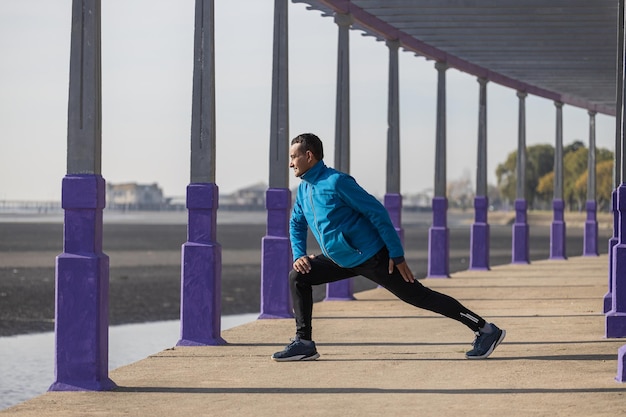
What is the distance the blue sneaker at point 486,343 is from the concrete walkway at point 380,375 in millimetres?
102

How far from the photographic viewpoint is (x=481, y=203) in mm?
30797

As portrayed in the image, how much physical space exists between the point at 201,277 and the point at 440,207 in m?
14.8

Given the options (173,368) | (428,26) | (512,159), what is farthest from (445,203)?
(512,159)

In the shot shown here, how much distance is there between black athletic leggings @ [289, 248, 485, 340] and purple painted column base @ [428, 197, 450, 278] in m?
15.5

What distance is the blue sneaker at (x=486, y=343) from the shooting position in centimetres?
1176

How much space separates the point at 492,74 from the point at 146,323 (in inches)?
492

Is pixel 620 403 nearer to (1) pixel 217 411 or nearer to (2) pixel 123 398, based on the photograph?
(1) pixel 217 411

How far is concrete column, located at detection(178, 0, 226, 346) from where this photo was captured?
1337 centimetres

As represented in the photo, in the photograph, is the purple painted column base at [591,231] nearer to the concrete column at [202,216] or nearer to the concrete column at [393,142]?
the concrete column at [393,142]

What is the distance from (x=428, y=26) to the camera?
78.1 ft

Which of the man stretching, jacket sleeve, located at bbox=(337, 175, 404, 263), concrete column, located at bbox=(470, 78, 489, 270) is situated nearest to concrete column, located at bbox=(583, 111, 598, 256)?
concrete column, located at bbox=(470, 78, 489, 270)

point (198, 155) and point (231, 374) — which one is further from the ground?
point (198, 155)

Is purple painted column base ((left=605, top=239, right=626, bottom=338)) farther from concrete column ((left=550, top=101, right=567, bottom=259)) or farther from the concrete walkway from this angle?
concrete column ((left=550, top=101, right=567, bottom=259))

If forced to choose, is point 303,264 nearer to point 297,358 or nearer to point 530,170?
point 297,358
